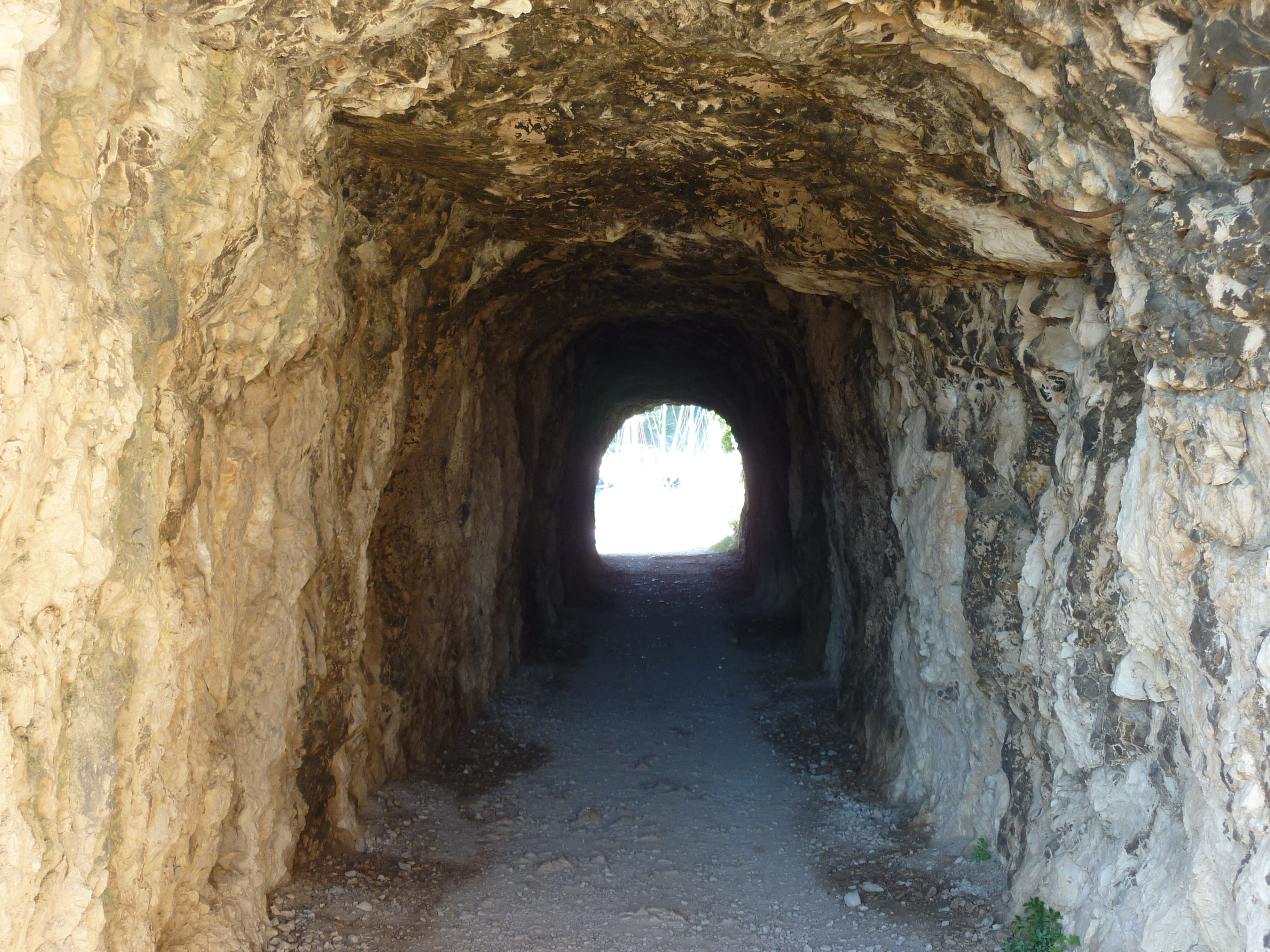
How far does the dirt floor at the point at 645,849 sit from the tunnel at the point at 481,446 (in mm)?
40

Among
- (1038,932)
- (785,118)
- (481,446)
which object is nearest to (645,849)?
(1038,932)

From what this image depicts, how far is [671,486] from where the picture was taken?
146ft

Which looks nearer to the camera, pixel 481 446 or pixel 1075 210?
pixel 1075 210

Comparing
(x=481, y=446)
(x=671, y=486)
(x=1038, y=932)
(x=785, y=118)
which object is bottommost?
(x=1038, y=932)

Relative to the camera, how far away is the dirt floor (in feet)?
16.5

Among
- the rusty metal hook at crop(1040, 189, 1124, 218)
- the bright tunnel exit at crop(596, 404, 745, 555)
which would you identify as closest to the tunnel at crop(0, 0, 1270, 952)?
the rusty metal hook at crop(1040, 189, 1124, 218)

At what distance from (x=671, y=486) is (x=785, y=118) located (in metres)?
39.8

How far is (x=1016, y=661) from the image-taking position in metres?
5.21

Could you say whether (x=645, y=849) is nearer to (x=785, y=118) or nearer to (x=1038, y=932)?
(x=1038, y=932)

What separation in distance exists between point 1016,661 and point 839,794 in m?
2.31

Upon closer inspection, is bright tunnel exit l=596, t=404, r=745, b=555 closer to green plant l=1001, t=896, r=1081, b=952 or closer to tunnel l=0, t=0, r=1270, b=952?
tunnel l=0, t=0, r=1270, b=952

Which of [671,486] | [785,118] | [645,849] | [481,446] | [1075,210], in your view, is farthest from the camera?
[671,486]

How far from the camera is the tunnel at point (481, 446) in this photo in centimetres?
299

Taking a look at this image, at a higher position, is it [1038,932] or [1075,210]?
[1075,210]
